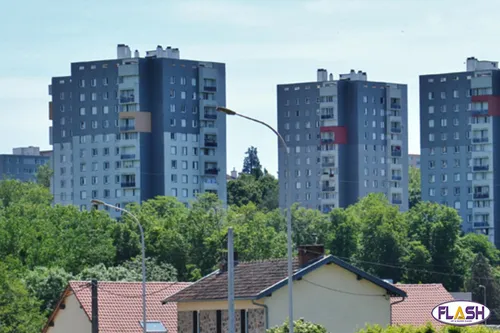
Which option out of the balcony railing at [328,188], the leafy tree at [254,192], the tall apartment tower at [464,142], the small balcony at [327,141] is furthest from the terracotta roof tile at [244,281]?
the leafy tree at [254,192]

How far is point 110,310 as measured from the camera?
60.2 metres

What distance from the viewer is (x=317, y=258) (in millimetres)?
51938

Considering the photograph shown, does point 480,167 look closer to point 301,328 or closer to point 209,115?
point 209,115

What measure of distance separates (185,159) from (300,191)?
2532cm

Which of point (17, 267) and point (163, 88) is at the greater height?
point (163, 88)

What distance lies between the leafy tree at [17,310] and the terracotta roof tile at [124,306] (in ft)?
29.4

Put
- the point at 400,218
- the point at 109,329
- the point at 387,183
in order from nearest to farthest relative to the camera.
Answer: the point at 109,329
the point at 400,218
the point at 387,183

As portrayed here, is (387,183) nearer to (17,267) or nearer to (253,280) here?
(17,267)

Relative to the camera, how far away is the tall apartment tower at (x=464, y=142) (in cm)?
15675

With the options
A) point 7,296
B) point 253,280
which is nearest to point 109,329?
point 253,280

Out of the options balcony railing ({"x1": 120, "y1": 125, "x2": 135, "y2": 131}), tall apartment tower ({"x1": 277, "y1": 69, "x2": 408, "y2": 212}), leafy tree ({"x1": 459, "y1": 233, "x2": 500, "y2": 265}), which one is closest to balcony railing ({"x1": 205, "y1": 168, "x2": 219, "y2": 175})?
balcony railing ({"x1": 120, "y1": 125, "x2": 135, "y2": 131})

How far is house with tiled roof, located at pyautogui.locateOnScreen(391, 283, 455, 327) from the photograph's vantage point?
62.7 metres

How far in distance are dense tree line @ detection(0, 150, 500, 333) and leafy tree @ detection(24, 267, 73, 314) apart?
0.18 feet

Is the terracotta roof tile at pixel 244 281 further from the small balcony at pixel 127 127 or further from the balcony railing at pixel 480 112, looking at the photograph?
the balcony railing at pixel 480 112
